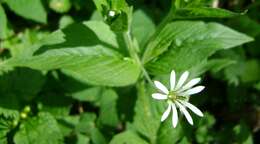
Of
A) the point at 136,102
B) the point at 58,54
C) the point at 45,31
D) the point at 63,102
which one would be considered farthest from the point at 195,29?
the point at 45,31

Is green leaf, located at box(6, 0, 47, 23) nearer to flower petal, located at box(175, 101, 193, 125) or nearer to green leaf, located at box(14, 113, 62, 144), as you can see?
green leaf, located at box(14, 113, 62, 144)

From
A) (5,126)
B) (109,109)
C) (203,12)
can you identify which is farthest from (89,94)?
(203,12)

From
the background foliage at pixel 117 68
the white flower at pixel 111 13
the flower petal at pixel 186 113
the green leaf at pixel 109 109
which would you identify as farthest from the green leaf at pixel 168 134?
the white flower at pixel 111 13

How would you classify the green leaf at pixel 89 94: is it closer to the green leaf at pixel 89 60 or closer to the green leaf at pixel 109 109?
the green leaf at pixel 109 109

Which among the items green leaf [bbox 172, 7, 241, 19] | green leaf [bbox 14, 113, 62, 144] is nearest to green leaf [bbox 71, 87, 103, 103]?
green leaf [bbox 14, 113, 62, 144]

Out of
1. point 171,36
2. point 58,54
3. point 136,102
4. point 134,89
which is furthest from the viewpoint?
point 134,89

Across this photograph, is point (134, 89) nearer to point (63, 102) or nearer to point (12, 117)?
point (63, 102)

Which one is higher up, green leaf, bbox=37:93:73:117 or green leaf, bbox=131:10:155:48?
green leaf, bbox=131:10:155:48
